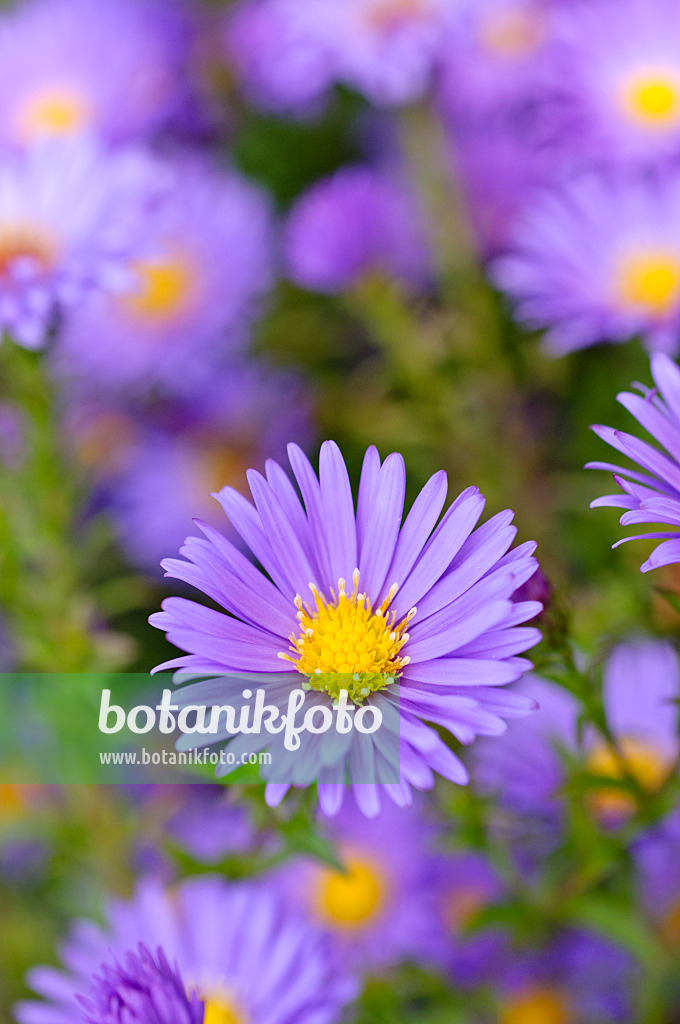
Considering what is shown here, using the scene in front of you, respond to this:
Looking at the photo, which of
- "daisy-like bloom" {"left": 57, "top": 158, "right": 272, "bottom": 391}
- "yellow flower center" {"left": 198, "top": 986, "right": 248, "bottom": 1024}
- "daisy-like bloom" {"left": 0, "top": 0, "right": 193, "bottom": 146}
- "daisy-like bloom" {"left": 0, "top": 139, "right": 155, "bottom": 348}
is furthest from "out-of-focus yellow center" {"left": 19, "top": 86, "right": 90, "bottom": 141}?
"yellow flower center" {"left": 198, "top": 986, "right": 248, "bottom": 1024}

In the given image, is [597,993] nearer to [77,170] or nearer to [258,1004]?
[258,1004]

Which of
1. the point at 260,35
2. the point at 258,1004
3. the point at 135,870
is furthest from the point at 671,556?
the point at 260,35

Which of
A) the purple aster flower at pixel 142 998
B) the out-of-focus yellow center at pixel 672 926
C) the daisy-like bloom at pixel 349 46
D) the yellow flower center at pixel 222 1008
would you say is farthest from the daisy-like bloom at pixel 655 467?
the daisy-like bloom at pixel 349 46

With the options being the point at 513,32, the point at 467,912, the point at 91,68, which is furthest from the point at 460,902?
the point at 91,68


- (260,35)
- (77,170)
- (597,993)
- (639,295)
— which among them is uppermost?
(260,35)

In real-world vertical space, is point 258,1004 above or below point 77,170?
below

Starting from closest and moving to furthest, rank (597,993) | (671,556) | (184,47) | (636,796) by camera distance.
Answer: (671,556) → (636,796) → (597,993) → (184,47)

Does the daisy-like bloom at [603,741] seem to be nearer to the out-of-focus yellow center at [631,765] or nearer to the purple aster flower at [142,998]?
the out-of-focus yellow center at [631,765]

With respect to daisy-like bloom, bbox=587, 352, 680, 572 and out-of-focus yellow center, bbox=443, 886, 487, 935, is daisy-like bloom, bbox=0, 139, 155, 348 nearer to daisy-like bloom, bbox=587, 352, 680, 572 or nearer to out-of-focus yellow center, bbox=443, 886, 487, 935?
daisy-like bloom, bbox=587, 352, 680, 572
